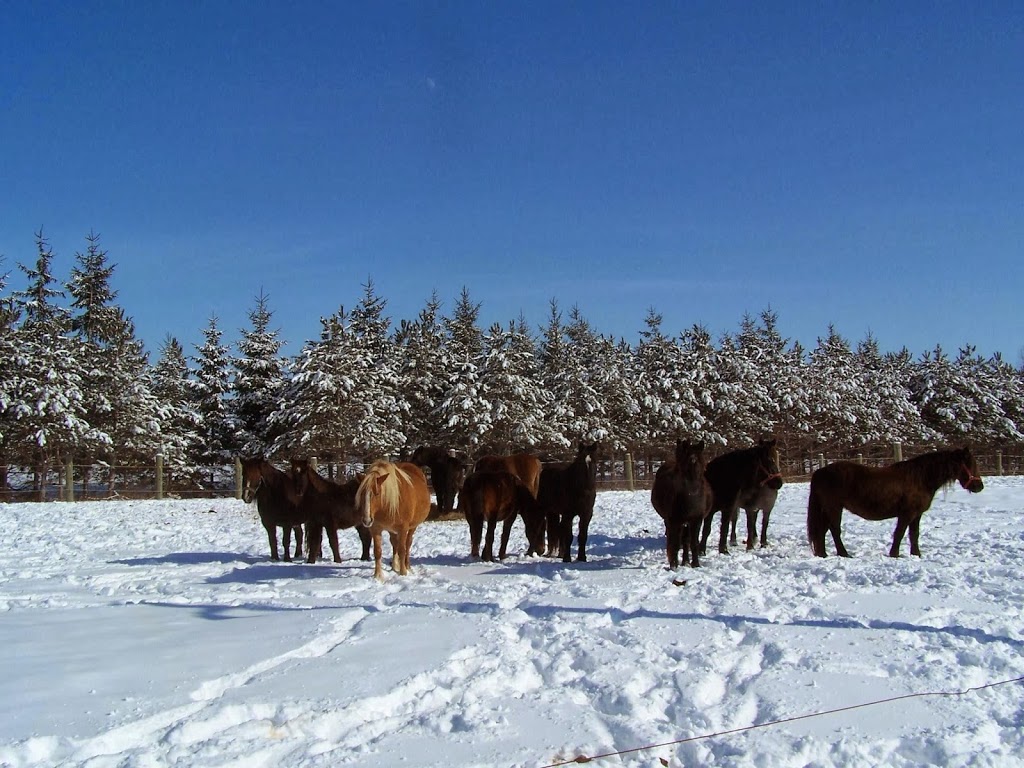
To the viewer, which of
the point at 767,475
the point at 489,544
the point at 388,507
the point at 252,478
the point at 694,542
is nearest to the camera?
the point at 388,507

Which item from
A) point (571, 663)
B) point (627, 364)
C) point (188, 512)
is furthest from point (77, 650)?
A: point (627, 364)

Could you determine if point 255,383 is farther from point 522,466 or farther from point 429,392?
point 522,466

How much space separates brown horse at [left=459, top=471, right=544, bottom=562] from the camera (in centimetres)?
1102

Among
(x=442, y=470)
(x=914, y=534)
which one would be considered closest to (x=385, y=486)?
(x=442, y=470)

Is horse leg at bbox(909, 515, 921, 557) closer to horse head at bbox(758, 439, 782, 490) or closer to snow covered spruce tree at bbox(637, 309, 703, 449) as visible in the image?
horse head at bbox(758, 439, 782, 490)

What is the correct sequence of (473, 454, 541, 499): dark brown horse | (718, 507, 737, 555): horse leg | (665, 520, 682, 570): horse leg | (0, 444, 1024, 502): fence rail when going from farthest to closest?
(0, 444, 1024, 502): fence rail → (473, 454, 541, 499): dark brown horse → (718, 507, 737, 555): horse leg → (665, 520, 682, 570): horse leg

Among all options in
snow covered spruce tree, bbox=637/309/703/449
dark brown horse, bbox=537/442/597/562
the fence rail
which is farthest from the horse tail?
snow covered spruce tree, bbox=637/309/703/449

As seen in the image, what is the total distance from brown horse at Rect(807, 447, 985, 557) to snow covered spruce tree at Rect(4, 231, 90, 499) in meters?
26.8

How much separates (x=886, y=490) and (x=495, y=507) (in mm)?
5747

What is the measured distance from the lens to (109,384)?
108 feet

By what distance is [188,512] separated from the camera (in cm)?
2039

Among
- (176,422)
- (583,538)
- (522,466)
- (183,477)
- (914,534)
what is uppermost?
(176,422)

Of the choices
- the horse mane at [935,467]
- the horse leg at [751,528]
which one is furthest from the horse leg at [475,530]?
the horse mane at [935,467]

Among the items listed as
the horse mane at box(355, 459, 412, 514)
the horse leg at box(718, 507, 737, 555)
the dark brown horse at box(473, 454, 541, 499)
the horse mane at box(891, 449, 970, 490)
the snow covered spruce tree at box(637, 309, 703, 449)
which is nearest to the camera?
the horse mane at box(355, 459, 412, 514)
